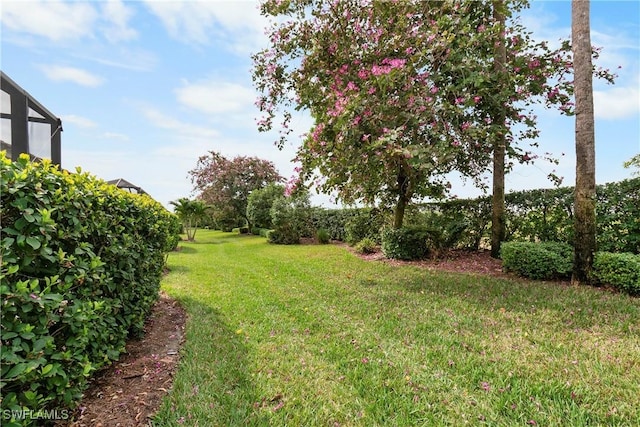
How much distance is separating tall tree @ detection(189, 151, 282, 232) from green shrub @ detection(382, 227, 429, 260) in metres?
17.5

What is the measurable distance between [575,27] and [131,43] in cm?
669

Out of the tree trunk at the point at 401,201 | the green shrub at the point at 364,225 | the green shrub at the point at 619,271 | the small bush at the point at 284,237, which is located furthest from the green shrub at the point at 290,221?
the green shrub at the point at 619,271

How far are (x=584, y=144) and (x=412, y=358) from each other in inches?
190

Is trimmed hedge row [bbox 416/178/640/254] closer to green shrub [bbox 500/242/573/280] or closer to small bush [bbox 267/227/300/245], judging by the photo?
green shrub [bbox 500/242/573/280]

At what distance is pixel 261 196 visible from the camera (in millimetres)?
20984

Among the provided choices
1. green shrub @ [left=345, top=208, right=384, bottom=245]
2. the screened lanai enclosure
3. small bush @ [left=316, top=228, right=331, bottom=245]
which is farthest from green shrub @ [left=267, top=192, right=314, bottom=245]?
the screened lanai enclosure

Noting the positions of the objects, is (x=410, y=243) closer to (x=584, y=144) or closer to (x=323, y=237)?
(x=584, y=144)

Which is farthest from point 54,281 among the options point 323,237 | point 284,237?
point 284,237

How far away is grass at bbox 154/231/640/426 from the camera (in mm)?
2184

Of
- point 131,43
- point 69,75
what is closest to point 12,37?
point 69,75

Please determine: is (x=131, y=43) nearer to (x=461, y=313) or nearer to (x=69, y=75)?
(x=69, y=75)

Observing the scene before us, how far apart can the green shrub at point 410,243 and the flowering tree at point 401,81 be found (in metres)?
2.29

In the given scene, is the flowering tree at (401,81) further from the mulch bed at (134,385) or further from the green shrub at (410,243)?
the mulch bed at (134,385)

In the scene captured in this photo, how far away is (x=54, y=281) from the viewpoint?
1764 mm
